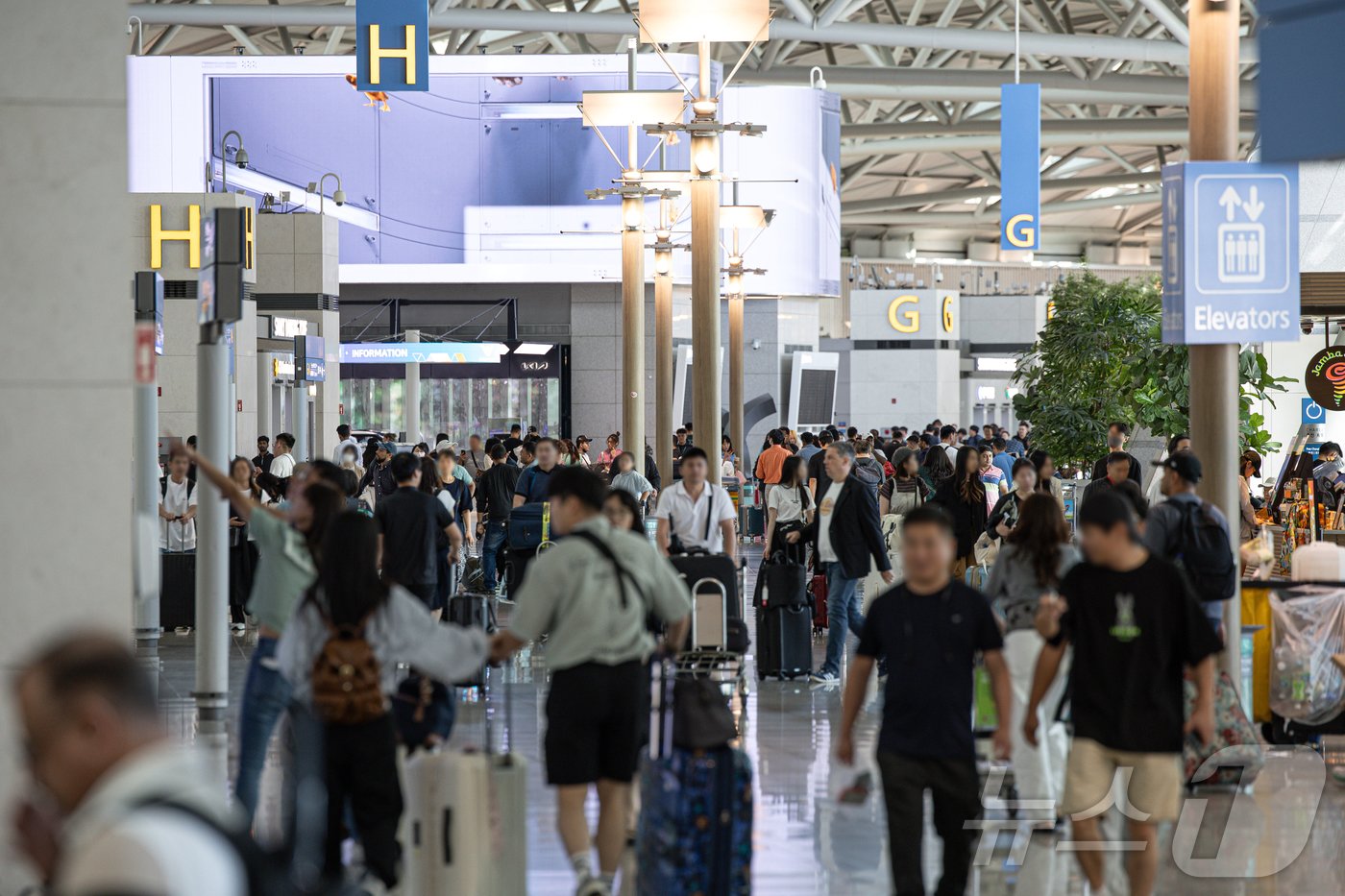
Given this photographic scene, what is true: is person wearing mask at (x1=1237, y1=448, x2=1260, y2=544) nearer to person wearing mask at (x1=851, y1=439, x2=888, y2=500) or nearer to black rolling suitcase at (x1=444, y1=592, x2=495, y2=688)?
person wearing mask at (x1=851, y1=439, x2=888, y2=500)

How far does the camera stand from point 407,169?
4022 centimetres

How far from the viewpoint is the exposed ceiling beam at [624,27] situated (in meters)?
36.8

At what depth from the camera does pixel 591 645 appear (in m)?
5.60

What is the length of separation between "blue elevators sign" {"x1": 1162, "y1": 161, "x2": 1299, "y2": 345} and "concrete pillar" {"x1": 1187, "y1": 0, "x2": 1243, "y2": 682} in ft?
0.89

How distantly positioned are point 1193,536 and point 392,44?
13000 mm

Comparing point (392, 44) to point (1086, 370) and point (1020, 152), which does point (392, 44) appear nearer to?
point (1020, 152)

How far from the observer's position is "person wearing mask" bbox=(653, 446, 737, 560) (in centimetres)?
1059

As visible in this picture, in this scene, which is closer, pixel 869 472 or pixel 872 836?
pixel 872 836

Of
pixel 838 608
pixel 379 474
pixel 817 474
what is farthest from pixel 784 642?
pixel 379 474

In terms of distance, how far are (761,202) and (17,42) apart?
120 ft

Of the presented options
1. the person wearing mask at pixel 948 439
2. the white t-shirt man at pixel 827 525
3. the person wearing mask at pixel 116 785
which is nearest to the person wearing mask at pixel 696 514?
the white t-shirt man at pixel 827 525

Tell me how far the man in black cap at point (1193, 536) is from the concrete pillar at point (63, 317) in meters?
4.71

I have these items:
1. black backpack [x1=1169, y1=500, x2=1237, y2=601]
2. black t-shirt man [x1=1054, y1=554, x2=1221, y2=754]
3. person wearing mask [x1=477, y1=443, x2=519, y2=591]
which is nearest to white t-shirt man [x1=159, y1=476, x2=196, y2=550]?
person wearing mask [x1=477, y1=443, x2=519, y2=591]

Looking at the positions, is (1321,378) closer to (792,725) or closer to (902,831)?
(792,725)
